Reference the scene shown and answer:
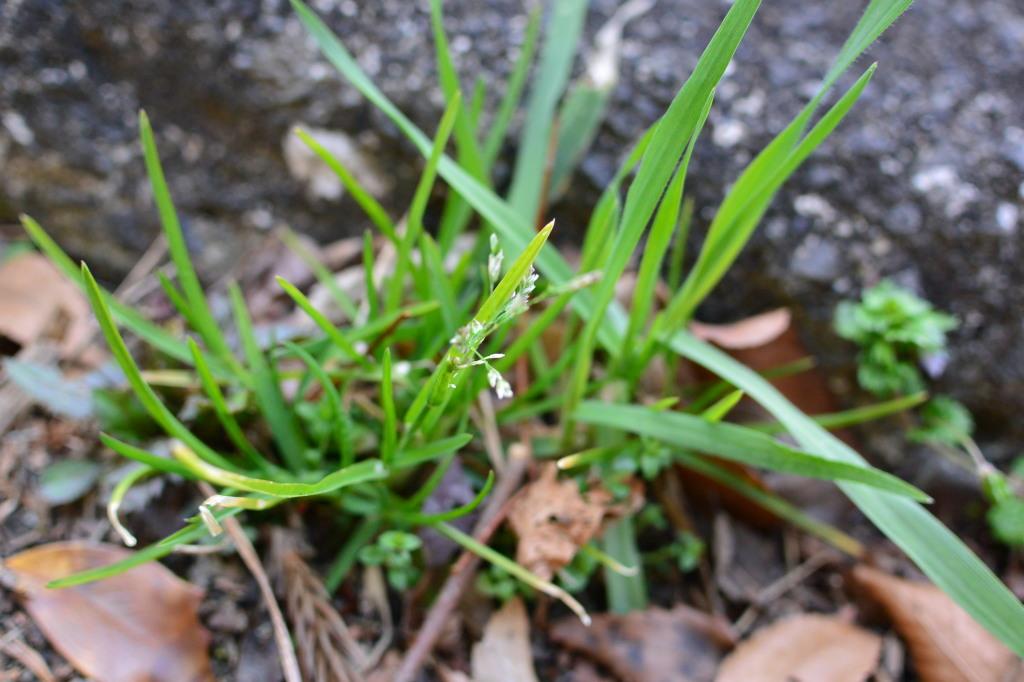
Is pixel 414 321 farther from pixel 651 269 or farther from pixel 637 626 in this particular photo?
pixel 637 626

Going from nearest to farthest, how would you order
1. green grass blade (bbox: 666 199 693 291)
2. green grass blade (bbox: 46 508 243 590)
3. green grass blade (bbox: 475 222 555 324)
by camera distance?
green grass blade (bbox: 475 222 555 324) < green grass blade (bbox: 46 508 243 590) < green grass blade (bbox: 666 199 693 291)

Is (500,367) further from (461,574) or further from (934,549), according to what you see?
(934,549)

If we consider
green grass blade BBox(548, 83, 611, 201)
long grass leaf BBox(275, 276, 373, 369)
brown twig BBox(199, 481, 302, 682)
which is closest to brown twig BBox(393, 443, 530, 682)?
brown twig BBox(199, 481, 302, 682)

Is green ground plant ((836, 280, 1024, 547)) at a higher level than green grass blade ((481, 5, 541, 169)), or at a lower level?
lower

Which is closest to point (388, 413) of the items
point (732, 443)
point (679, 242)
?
point (732, 443)

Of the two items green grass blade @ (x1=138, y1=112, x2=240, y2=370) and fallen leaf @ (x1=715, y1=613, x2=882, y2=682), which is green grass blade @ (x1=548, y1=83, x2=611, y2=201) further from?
fallen leaf @ (x1=715, y1=613, x2=882, y2=682)

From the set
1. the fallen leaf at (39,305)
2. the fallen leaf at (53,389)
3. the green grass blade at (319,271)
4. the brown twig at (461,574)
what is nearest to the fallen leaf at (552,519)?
the brown twig at (461,574)
